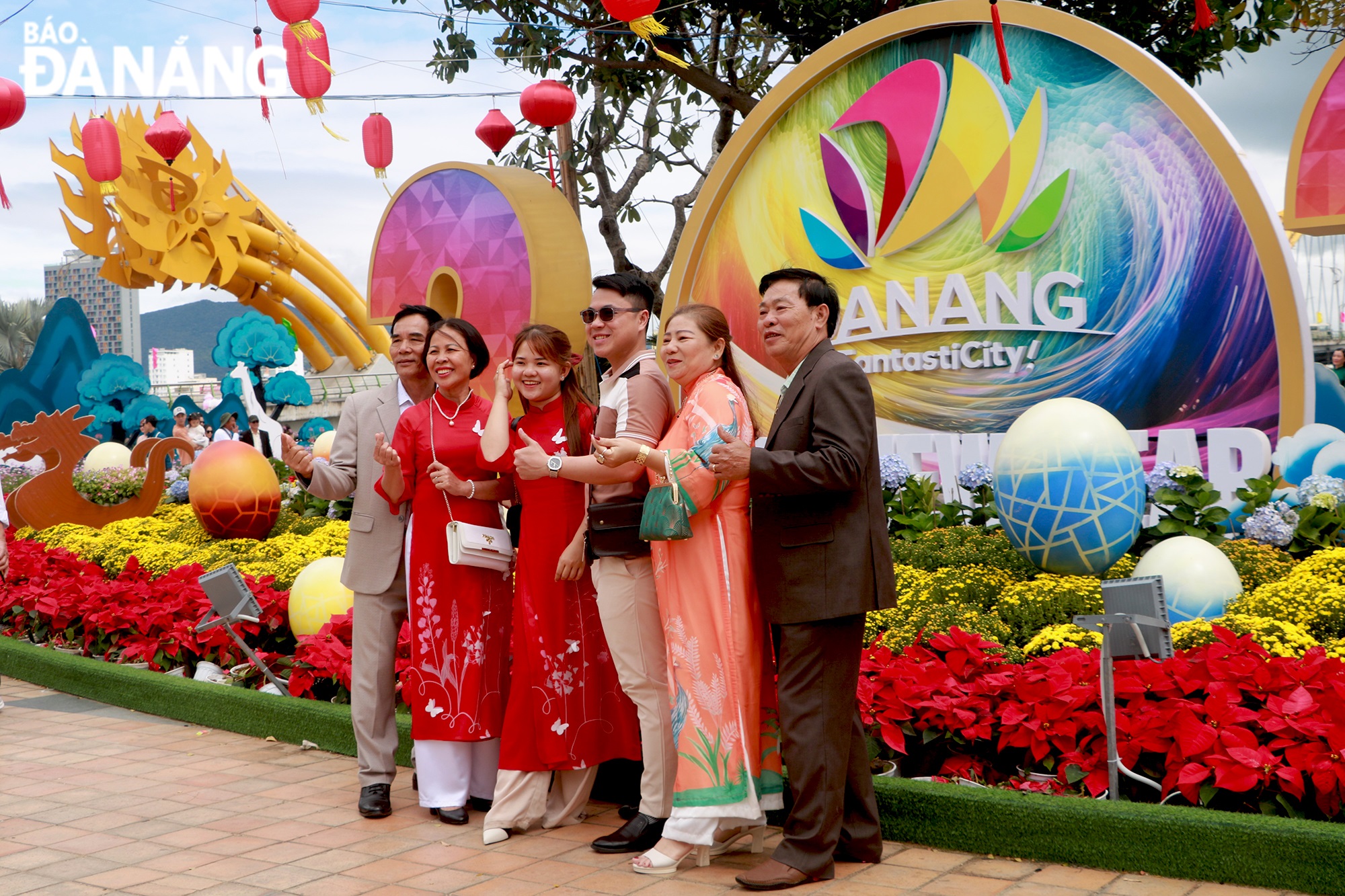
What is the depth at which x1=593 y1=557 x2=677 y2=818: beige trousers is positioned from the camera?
3.72 meters

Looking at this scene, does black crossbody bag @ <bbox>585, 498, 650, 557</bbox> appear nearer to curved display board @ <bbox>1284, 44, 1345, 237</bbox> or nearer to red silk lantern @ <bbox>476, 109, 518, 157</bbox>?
curved display board @ <bbox>1284, 44, 1345, 237</bbox>

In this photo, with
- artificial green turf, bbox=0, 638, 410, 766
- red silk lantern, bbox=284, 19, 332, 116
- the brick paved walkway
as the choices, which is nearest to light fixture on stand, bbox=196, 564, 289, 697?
artificial green turf, bbox=0, 638, 410, 766

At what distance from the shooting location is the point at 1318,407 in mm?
7258

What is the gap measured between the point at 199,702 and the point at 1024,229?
5381 mm

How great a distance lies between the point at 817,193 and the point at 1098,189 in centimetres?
225

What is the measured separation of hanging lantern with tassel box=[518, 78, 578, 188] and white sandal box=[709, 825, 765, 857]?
718cm

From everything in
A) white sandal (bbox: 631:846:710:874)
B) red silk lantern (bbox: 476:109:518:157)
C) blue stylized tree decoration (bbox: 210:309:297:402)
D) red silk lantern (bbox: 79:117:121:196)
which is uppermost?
red silk lantern (bbox: 79:117:121:196)

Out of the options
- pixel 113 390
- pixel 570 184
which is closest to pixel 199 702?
pixel 570 184

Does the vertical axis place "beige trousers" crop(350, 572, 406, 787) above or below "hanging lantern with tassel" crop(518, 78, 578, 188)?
below

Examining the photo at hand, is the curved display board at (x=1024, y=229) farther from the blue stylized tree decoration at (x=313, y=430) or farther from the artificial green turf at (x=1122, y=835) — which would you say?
the blue stylized tree decoration at (x=313, y=430)

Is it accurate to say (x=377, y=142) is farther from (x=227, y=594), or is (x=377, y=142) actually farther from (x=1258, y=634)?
(x=1258, y=634)

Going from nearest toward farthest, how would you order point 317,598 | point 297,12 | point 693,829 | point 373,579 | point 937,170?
point 693,829
point 373,579
point 317,598
point 297,12
point 937,170

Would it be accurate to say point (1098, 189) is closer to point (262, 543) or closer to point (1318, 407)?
point (1318, 407)

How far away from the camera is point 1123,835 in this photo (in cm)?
331
